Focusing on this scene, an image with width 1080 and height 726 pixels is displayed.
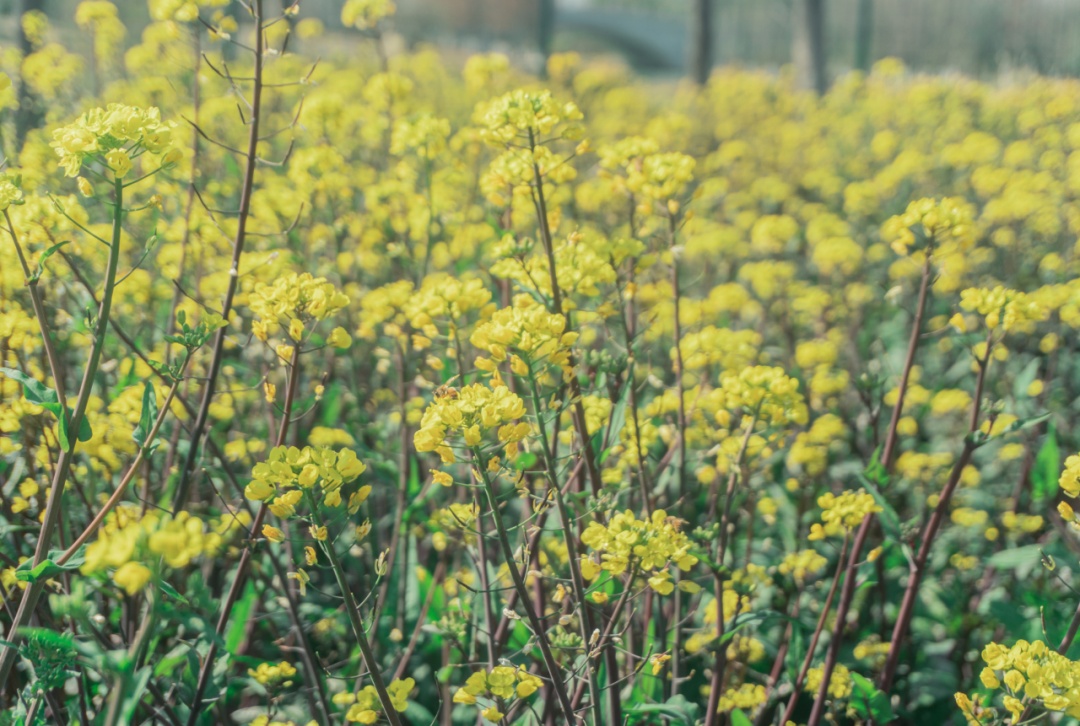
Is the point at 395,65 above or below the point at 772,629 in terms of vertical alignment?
above

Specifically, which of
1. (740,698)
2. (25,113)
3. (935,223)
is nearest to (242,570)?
(740,698)

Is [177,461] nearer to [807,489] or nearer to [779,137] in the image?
[807,489]

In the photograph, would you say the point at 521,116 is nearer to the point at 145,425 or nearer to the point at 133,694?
the point at 145,425

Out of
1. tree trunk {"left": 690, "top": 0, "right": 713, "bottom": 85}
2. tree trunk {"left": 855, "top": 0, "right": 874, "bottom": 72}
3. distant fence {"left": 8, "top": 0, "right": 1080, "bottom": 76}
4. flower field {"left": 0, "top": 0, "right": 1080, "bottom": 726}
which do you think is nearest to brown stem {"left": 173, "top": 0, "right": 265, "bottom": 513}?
flower field {"left": 0, "top": 0, "right": 1080, "bottom": 726}

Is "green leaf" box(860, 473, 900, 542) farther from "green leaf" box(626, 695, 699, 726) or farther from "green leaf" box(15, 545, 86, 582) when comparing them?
"green leaf" box(15, 545, 86, 582)

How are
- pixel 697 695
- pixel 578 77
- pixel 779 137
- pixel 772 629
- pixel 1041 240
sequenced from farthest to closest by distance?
pixel 779 137
pixel 578 77
pixel 1041 240
pixel 772 629
pixel 697 695

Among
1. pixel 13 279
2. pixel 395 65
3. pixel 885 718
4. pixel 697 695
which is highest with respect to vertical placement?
pixel 395 65

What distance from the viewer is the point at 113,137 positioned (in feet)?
5.47

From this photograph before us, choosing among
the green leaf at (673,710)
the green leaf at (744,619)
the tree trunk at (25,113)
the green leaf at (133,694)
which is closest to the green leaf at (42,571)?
the green leaf at (133,694)

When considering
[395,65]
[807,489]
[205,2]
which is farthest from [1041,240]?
[395,65]

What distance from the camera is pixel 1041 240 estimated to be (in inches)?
227

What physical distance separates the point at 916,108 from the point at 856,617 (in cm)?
806

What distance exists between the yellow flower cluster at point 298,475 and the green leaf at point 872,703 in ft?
5.15

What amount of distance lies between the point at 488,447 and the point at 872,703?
145 cm
